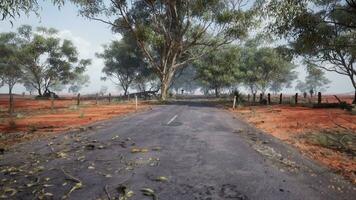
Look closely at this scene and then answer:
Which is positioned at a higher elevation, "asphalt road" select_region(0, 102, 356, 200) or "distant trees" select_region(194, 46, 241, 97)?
"distant trees" select_region(194, 46, 241, 97)

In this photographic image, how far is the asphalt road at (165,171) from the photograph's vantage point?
5.98 m

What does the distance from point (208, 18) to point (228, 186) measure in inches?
1512

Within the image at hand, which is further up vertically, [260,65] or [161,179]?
[260,65]

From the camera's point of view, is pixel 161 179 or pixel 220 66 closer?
pixel 161 179

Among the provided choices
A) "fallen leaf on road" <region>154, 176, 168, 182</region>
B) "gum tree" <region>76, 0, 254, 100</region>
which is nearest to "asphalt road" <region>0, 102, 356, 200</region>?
"fallen leaf on road" <region>154, 176, 168, 182</region>

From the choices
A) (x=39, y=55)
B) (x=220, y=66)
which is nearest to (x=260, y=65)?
(x=220, y=66)

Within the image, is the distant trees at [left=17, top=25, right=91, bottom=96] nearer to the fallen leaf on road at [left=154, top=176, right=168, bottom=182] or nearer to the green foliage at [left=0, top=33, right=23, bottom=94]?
the green foliage at [left=0, top=33, right=23, bottom=94]

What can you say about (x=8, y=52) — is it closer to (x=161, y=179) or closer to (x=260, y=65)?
(x=260, y=65)

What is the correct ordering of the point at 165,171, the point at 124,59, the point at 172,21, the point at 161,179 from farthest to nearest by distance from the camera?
the point at 124,59 → the point at 172,21 → the point at 165,171 → the point at 161,179

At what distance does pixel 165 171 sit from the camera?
23.7ft

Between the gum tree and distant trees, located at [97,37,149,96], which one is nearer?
the gum tree

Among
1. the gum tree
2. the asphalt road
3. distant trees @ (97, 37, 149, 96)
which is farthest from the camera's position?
distant trees @ (97, 37, 149, 96)

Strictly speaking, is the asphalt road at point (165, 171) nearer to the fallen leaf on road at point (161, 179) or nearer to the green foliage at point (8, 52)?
the fallen leaf on road at point (161, 179)

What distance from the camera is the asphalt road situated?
598 centimetres
